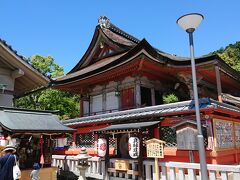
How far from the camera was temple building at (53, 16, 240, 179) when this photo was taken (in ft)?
35.2

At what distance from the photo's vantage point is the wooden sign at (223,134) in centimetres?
1074

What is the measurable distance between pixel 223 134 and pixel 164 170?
4.18 m

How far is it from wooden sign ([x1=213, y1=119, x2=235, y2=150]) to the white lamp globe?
5.50 m

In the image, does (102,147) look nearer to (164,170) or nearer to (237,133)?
(164,170)

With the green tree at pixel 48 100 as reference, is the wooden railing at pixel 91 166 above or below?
below

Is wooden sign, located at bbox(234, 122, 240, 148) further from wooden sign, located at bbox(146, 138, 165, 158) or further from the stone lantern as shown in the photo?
the stone lantern

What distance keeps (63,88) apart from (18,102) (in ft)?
49.8

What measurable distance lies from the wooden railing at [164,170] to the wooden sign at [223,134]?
1.48 metres

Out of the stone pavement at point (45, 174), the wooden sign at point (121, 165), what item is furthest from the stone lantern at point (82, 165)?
the wooden sign at point (121, 165)

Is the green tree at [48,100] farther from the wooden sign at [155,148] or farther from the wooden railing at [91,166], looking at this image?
the wooden sign at [155,148]

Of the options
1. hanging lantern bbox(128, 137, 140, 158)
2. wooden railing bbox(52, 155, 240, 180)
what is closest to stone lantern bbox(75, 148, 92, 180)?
wooden railing bbox(52, 155, 240, 180)

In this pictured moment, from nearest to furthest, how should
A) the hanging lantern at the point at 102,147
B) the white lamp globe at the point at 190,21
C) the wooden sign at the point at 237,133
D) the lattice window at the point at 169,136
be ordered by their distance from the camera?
the white lamp globe at the point at 190,21, the hanging lantern at the point at 102,147, the lattice window at the point at 169,136, the wooden sign at the point at 237,133

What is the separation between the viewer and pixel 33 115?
10758mm

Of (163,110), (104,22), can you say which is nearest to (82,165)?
(163,110)
